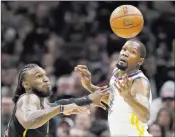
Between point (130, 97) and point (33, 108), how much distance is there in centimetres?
104

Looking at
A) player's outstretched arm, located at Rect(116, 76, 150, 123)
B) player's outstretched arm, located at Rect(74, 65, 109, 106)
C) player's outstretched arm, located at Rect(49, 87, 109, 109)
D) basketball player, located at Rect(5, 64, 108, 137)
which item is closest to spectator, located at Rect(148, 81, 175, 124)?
player's outstretched arm, located at Rect(74, 65, 109, 106)

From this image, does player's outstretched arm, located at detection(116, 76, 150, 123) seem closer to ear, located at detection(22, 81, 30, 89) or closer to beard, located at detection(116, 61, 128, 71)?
beard, located at detection(116, 61, 128, 71)

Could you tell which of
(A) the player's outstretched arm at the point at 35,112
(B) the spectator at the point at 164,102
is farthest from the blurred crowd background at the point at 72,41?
(A) the player's outstretched arm at the point at 35,112

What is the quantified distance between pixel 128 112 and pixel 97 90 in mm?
585

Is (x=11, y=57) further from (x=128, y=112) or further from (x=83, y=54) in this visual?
(x=128, y=112)

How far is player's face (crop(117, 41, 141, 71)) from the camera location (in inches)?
316

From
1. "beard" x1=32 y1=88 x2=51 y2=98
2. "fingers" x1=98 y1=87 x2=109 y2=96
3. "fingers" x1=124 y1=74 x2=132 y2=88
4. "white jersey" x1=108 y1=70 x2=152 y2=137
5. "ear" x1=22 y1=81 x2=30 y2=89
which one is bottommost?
"white jersey" x1=108 y1=70 x2=152 y2=137

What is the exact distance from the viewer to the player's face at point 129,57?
8.02 meters

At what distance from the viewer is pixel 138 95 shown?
7.73 meters

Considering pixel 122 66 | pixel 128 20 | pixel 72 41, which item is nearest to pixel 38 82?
pixel 122 66

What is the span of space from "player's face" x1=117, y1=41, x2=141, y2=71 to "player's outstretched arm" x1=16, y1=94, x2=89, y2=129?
2.60 feet

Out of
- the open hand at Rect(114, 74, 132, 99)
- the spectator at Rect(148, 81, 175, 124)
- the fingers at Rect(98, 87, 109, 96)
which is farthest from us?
the spectator at Rect(148, 81, 175, 124)

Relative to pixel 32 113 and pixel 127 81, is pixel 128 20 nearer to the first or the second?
pixel 127 81

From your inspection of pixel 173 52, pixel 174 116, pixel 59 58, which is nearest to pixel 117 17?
pixel 174 116
